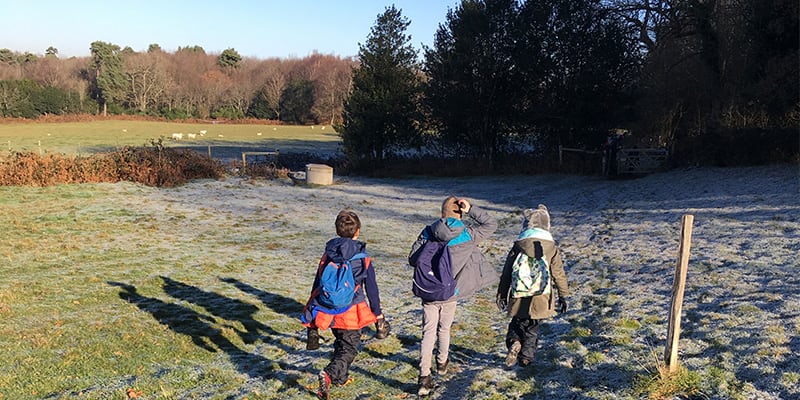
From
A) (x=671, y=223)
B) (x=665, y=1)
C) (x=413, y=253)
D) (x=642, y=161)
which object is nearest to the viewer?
(x=413, y=253)

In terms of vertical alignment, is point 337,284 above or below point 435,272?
below

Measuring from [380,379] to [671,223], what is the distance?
9.61 m

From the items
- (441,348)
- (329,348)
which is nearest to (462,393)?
(441,348)

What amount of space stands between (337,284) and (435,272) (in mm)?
810

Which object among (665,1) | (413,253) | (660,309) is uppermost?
(665,1)

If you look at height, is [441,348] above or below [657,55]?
below

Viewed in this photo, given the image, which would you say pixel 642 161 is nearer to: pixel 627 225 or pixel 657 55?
pixel 657 55

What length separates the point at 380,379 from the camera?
4.98m

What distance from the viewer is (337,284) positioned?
4281mm

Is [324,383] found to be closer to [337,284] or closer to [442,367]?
[337,284]

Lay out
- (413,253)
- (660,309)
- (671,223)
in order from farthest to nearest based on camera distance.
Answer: (671,223) → (660,309) → (413,253)

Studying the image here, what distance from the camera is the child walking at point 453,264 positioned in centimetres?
439

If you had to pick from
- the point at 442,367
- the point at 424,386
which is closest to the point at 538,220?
the point at 442,367

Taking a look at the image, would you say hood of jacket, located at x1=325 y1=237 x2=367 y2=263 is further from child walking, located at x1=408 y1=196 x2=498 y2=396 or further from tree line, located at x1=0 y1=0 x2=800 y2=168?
tree line, located at x1=0 y1=0 x2=800 y2=168
